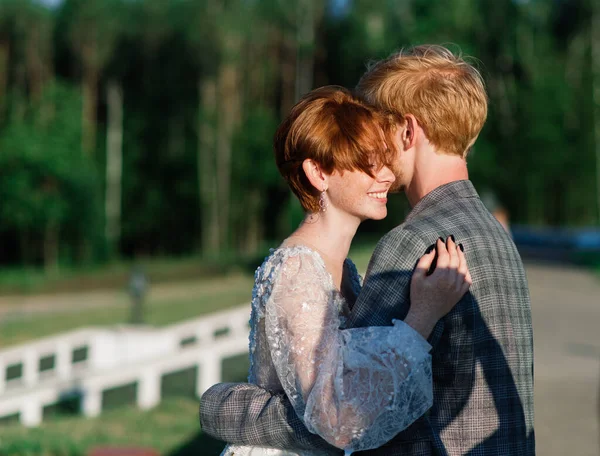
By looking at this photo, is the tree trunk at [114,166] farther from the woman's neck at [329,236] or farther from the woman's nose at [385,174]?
the woman's nose at [385,174]

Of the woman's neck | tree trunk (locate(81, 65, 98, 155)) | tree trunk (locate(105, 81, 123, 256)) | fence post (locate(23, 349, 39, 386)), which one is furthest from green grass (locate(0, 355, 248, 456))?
tree trunk (locate(81, 65, 98, 155))

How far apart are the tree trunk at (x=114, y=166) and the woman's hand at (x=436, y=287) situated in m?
42.4

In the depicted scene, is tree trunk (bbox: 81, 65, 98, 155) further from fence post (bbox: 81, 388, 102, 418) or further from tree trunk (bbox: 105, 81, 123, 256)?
fence post (bbox: 81, 388, 102, 418)

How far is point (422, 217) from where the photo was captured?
7.52ft

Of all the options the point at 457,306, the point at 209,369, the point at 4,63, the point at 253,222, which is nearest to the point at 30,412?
the point at 209,369

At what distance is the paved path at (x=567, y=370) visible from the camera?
7539 millimetres

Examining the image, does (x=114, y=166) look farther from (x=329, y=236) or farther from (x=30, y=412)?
(x=329, y=236)

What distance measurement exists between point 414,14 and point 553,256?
11614 millimetres

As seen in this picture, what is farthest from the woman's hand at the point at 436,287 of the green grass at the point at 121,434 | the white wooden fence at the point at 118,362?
the white wooden fence at the point at 118,362

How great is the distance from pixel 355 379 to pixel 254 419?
396 mm

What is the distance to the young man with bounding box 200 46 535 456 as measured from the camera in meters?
2.19

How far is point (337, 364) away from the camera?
2178mm

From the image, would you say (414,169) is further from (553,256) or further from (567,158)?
(567,158)

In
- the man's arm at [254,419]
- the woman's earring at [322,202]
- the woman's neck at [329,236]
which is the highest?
the woman's earring at [322,202]
